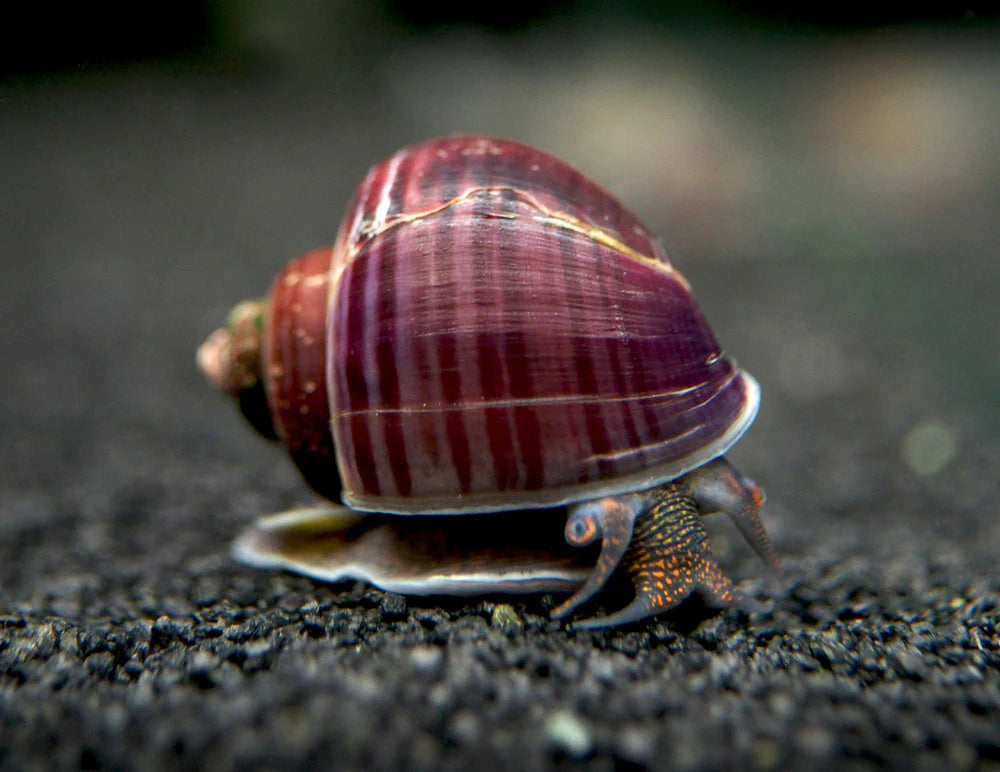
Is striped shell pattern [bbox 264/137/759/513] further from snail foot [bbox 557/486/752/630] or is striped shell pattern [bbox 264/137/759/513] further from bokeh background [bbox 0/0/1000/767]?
bokeh background [bbox 0/0/1000/767]

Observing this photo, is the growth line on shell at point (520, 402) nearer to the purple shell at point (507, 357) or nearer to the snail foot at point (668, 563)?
the purple shell at point (507, 357)

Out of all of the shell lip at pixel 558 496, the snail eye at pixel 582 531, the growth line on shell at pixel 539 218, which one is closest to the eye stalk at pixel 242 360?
the growth line on shell at pixel 539 218

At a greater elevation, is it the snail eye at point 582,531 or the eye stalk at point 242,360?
the eye stalk at point 242,360

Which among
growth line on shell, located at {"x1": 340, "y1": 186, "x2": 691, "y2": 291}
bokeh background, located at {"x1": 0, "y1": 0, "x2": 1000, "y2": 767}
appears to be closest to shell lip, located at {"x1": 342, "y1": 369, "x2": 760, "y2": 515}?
growth line on shell, located at {"x1": 340, "y1": 186, "x2": 691, "y2": 291}

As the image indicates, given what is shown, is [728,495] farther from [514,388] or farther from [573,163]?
[573,163]

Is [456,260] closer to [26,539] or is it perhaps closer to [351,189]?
[26,539]
